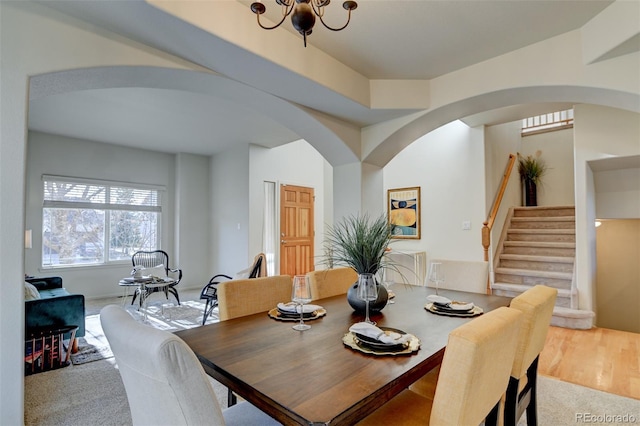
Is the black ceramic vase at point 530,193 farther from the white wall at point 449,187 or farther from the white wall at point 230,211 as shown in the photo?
the white wall at point 230,211

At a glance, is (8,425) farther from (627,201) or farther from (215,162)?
(627,201)

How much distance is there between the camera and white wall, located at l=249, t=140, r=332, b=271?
5.73 meters

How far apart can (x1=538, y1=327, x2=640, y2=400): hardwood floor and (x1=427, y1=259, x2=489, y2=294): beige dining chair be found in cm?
93

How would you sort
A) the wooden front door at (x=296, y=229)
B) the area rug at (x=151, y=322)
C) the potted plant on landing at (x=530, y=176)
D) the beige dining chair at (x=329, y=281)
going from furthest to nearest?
1. the potted plant on landing at (x=530, y=176)
2. the wooden front door at (x=296, y=229)
3. the area rug at (x=151, y=322)
4. the beige dining chair at (x=329, y=281)

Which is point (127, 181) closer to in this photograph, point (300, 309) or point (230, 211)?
point (230, 211)

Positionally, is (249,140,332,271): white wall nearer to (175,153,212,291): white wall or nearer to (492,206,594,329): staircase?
(175,153,212,291): white wall

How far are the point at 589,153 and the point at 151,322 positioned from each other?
5792 mm

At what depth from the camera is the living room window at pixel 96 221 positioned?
518 cm

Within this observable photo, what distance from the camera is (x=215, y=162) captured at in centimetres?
657

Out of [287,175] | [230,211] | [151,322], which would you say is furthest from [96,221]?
[287,175]

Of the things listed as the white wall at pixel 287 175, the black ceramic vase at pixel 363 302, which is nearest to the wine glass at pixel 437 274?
the black ceramic vase at pixel 363 302

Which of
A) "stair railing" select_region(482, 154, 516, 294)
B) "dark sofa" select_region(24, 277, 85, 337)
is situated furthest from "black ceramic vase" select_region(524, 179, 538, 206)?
"dark sofa" select_region(24, 277, 85, 337)

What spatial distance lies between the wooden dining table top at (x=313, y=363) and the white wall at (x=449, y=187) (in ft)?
11.8

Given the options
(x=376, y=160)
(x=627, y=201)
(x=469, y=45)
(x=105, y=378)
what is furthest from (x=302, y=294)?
(x=627, y=201)
